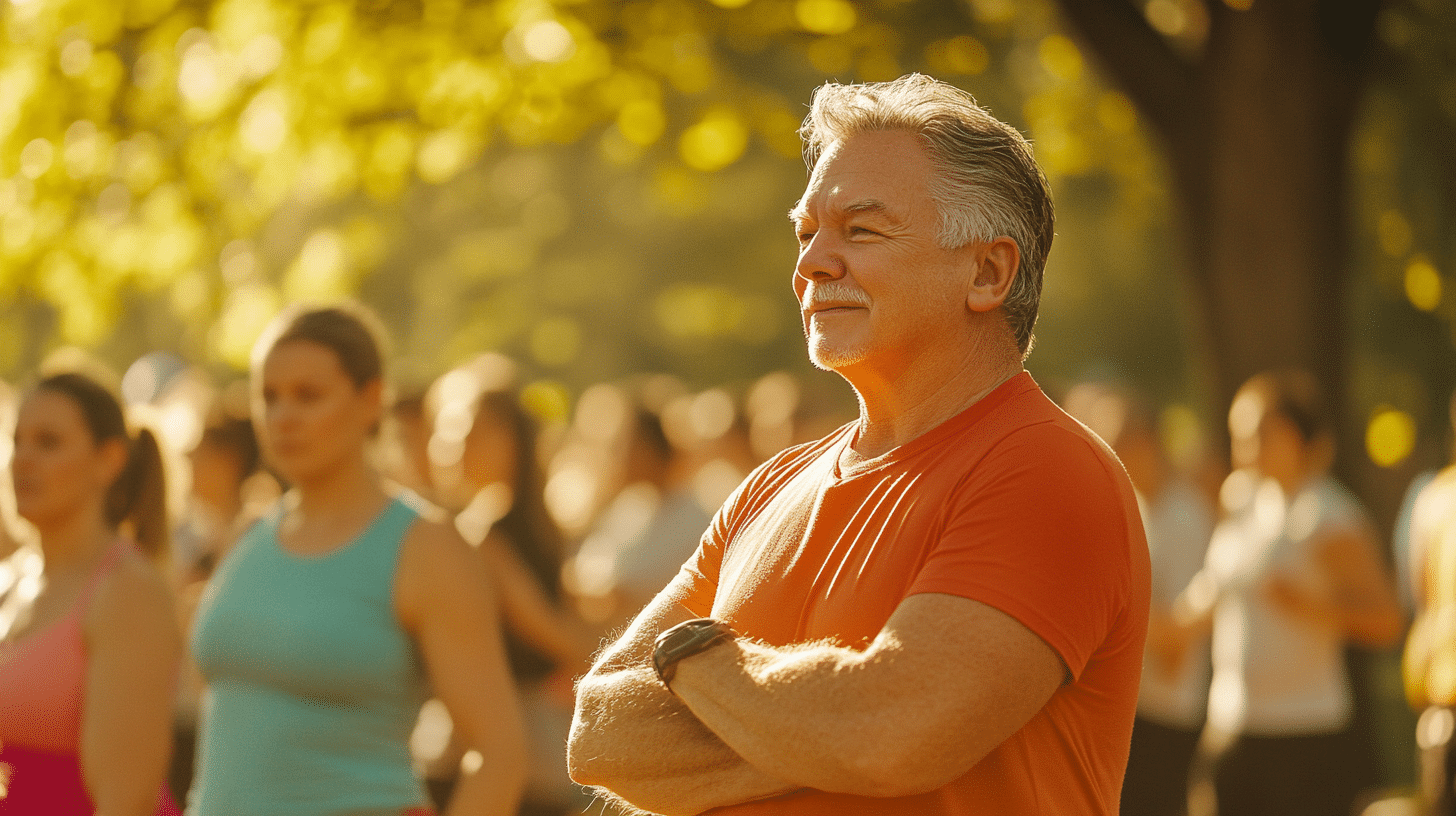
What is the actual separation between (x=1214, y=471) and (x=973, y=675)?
25.9ft

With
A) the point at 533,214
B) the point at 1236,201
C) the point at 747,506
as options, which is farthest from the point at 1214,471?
the point at 533,214

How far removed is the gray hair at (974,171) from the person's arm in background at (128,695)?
2281 millimetres

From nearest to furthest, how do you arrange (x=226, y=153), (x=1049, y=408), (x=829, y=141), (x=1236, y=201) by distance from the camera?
(x=1049, y=408)
(x=829, y=141)
(x=1236, y=201)
(x=226, y=153)

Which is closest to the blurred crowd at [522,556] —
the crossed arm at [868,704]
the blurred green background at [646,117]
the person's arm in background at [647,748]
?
the blurred green background at [646,117]

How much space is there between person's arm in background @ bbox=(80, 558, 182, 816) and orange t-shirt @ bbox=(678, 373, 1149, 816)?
1915 millimetres

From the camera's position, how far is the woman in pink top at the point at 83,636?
3.84 metres

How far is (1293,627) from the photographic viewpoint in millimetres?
6605

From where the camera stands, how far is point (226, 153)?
1036cm

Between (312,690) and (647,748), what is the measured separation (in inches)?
55.2

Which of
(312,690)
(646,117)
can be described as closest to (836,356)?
(312,690)

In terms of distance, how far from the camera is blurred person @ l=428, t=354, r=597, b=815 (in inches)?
230

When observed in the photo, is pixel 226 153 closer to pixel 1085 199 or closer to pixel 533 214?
pixel 1085 199

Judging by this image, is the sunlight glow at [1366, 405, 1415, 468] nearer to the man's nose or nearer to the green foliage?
the green foliage

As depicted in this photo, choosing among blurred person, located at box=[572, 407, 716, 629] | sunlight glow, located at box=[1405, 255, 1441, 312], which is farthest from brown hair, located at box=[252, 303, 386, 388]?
sunlight glow, located at box=[1405, 255, 1441, 312]
